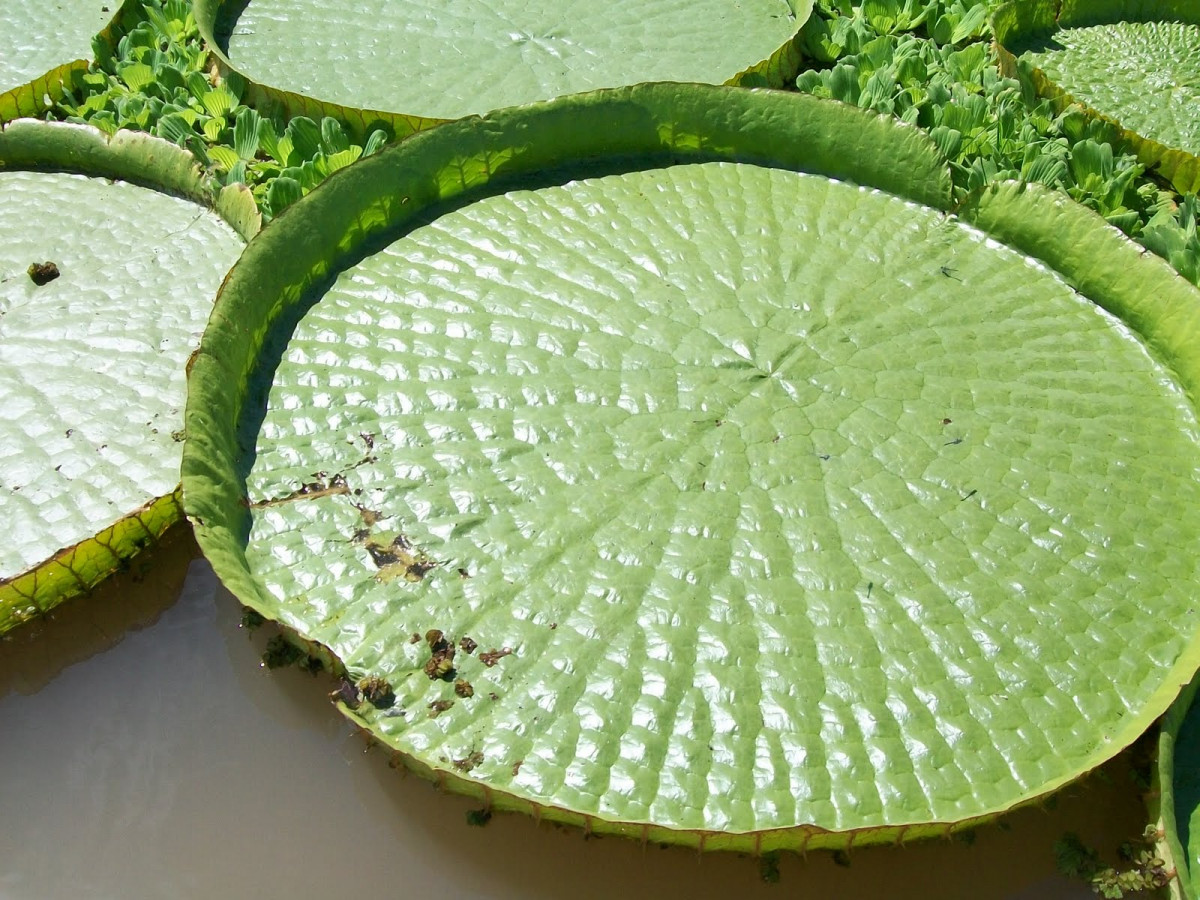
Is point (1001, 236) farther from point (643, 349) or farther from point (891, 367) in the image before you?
point (643, 349)

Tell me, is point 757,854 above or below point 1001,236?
below

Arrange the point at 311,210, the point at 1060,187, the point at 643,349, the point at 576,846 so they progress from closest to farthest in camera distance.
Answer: the point at 576,846, the point at 643,349, the point at 311,210, the point at 1060,187

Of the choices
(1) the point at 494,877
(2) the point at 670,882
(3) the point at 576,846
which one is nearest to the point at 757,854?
(2) the point at 670,882

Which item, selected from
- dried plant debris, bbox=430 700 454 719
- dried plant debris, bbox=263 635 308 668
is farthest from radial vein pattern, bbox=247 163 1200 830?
dried plant debris, bbox=263 635 308 668

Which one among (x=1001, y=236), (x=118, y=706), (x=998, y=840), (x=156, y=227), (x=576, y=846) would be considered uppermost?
(x=1001, y=236)

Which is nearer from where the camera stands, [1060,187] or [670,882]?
[670,882]

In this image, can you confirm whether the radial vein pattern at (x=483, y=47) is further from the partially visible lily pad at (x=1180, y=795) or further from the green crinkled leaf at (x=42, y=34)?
the partially visible lily pad at (x=1180, y=795)

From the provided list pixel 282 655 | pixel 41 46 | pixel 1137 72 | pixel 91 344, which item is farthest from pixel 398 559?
pixel 1137 72

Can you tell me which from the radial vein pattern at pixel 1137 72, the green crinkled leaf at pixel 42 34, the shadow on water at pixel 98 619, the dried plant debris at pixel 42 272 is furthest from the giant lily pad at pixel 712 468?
the green crinkled leaf at pixel 42 34
